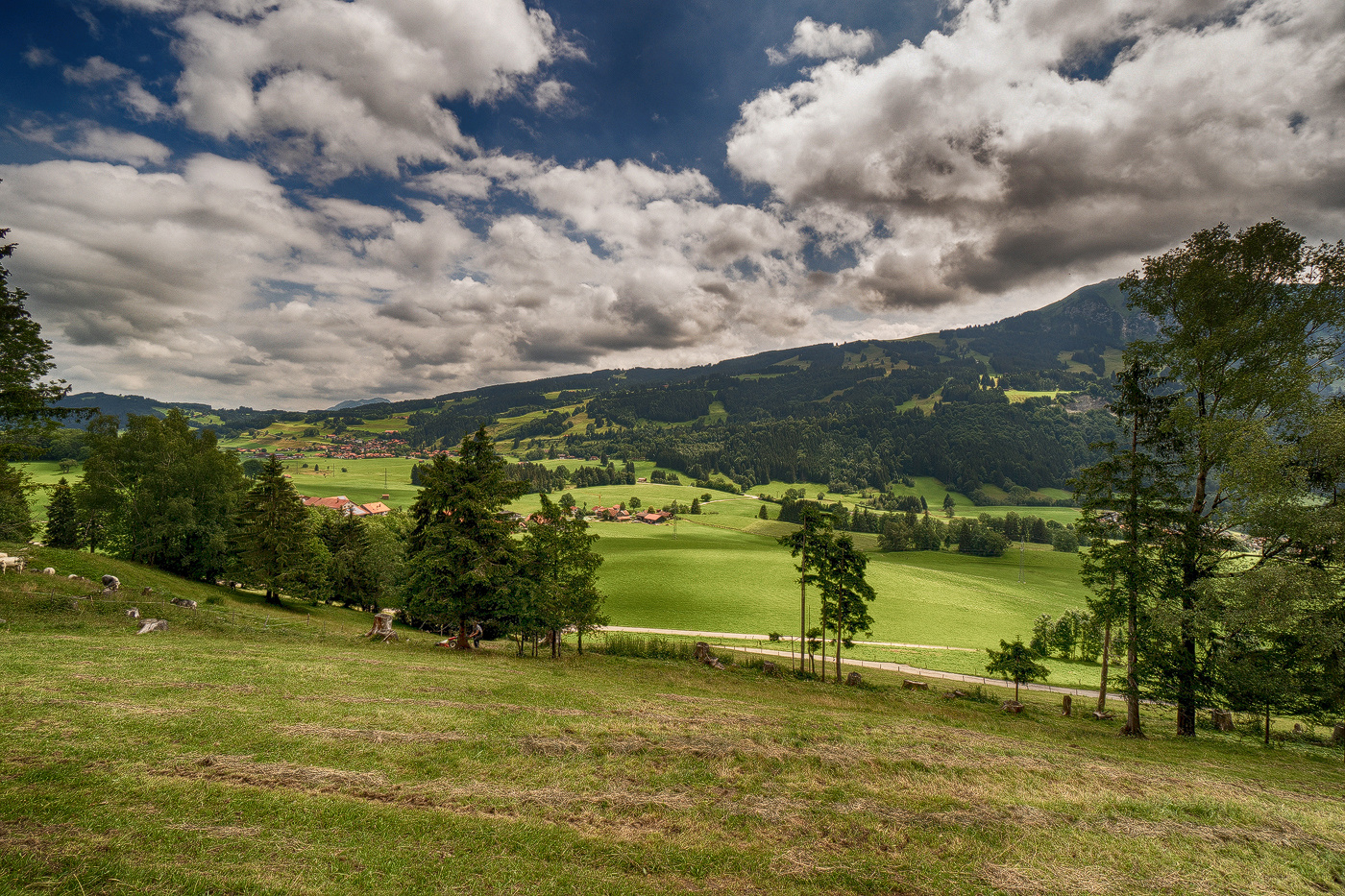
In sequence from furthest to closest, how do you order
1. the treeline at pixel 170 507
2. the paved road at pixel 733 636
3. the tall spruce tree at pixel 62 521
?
the paved road at pixel 733 636 < the tall spruce tree at pixel 62 521 < the treeline at pixel 170 507

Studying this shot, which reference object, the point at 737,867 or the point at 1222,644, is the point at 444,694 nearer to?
the point at 737,867

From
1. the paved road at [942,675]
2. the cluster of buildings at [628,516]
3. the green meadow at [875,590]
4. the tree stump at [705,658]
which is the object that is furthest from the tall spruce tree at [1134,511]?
the cluster of buildings at [628,516]

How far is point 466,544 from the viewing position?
97.2 ft

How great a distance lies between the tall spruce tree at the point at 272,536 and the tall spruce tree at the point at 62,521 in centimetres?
2310

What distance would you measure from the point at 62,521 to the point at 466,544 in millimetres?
59400

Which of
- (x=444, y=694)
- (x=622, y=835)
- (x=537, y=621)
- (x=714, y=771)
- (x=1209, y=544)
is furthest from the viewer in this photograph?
(x=537, y=621)

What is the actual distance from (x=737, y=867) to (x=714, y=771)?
405 cm

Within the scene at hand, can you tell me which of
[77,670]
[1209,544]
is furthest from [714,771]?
[1209,544]

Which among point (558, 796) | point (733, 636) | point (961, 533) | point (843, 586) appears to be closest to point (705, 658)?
point (843, 586)

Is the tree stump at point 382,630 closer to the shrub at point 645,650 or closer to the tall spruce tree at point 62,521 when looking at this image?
the shrub at point 645,650

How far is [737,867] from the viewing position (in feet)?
29.8

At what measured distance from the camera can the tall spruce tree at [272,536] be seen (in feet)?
142

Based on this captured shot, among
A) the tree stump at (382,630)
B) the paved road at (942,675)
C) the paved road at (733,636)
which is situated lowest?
the paved road at (733,636)

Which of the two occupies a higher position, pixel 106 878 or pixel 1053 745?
pixel 106 878
